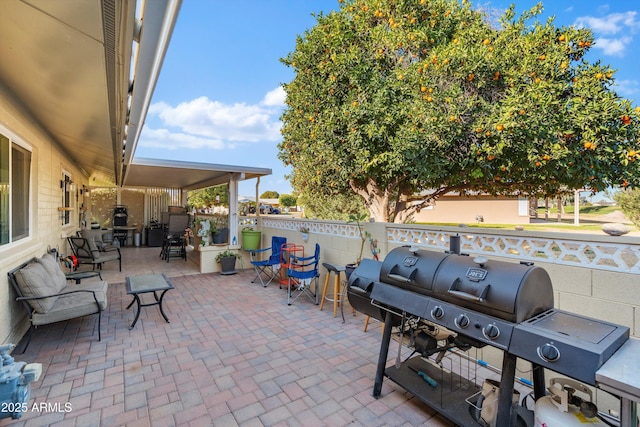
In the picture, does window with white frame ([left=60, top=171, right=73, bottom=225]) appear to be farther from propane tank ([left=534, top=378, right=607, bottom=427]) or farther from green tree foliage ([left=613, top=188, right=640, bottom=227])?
green tree foliage ([left=613, top=188, right=640, bottom=227])

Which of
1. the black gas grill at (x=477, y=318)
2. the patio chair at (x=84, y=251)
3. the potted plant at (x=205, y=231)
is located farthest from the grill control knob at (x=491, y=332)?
the patio chair at (x=84, y=251)

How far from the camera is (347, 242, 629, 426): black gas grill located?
4.70 ft

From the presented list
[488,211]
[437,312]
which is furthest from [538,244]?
[488,211]

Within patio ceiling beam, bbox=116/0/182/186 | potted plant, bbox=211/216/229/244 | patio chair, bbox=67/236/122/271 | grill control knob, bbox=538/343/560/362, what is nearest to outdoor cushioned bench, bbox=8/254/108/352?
patio ceiling beam, bbox=116/0/182/186

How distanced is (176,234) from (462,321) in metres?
8.53

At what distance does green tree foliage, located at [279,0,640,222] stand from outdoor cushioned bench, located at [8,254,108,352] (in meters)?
4.31

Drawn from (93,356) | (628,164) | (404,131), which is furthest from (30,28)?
(628,164)

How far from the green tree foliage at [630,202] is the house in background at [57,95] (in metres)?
12.1

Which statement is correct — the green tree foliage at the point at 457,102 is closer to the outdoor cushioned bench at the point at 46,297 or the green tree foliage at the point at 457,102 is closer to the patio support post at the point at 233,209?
the patio support post at the point at 233,209

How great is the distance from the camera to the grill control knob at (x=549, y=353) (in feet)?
4.58

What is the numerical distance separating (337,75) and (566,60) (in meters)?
3.52

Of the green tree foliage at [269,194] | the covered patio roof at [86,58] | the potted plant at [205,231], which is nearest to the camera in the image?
the covered patio roof at [86,58]

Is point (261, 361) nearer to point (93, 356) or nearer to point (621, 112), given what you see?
point (93, 356)

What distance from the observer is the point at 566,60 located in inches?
174
